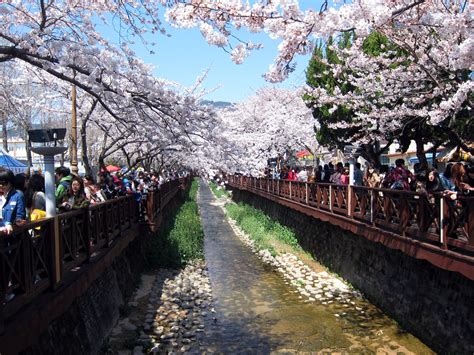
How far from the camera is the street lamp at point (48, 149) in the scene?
19.7 feet

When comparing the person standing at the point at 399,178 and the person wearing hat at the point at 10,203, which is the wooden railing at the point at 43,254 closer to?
the person wearing hat at the point at 10,203

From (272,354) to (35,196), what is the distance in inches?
196

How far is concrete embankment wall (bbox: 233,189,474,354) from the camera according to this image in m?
7.65

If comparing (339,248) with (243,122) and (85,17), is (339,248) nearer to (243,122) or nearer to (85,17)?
(85,17)

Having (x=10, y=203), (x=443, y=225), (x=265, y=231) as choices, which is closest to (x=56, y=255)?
(x=10, y=203)

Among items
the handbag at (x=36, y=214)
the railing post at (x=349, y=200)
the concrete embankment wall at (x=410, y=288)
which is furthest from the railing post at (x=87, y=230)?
the railing post at (x=349, y=200)

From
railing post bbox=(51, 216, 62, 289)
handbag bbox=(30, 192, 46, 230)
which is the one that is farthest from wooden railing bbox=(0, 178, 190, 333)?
handbag bbox=(30, 192, 46, 230)

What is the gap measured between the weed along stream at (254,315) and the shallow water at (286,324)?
0.06ft

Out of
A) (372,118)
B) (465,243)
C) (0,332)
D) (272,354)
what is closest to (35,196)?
(0,332)

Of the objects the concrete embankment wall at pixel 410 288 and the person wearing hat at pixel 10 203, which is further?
the concrete embankment wall at pixel 410 288

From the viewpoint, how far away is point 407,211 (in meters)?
8.88

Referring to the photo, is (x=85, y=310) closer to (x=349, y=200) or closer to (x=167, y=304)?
(x=167, y=304)

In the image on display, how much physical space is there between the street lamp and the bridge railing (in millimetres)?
5611

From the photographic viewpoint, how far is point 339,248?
14344 millimetres
